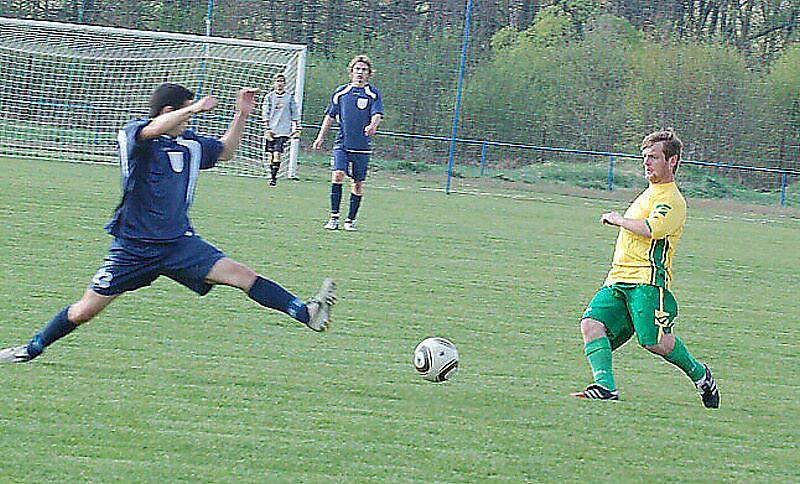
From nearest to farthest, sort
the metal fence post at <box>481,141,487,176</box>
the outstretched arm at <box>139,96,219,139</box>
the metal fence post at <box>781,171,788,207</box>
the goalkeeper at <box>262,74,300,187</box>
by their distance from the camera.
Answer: the outstretched arm at <box>139,96,219,139</box> → the goalkeeper at <box>262,74,300,187</box> → the metal fence post at <box>481,141,487,176</box> → the metal fence post at <box>781,171,788,207</box>

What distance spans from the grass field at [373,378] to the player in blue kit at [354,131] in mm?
933

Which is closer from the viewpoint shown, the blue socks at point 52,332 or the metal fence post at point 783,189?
the blue socks at point 52,332

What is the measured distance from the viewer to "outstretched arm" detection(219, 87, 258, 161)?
18.3 feet

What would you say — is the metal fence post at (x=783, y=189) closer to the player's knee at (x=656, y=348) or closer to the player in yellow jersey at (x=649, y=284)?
the player in yellow jersey at (x=649, y=284)

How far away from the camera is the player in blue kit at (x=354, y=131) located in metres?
12.2

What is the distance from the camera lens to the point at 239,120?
5633mm

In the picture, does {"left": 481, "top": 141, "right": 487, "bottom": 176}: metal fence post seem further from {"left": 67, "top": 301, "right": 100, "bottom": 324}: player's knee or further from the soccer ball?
{"left": 67, "top": 301, "right": 100, "bottom": 324}: player's knee

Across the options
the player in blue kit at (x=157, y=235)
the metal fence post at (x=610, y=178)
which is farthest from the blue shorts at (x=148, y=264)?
the metal fence post at (x=610, y=178)

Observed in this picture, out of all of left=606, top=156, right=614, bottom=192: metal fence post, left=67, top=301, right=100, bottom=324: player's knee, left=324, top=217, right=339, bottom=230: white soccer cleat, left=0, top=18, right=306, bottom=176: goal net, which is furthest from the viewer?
left=606, top=156, right=614, bottom=192: metal fence post

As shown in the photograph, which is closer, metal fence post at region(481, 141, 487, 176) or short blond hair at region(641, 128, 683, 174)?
short blond hair at region(641, 128, 683, 174)

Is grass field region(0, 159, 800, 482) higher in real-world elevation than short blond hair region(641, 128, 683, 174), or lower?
lower

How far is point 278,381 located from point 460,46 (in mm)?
16551

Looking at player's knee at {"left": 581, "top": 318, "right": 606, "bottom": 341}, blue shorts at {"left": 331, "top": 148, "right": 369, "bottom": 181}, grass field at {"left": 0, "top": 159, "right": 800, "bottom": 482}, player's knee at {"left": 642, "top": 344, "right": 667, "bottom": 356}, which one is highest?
blue shorts at {"left": 331, "top": 148, "right": 369, "bottom": 181}

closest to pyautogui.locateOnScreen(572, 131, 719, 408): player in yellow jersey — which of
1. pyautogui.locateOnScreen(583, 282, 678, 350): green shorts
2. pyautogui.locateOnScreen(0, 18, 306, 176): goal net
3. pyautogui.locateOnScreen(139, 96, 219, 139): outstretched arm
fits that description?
pyautogui.locateOnScreen(583, 282, 678, 350): green shorts
